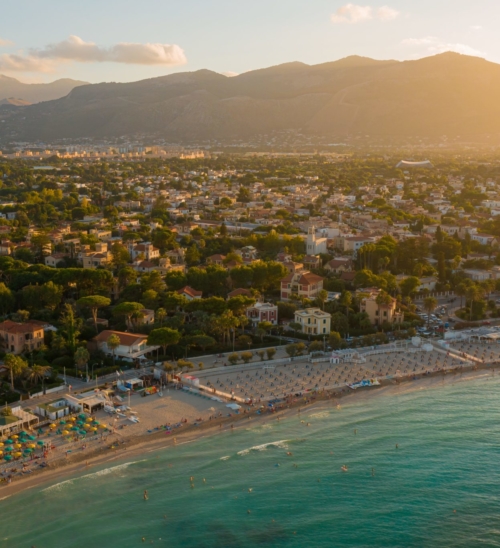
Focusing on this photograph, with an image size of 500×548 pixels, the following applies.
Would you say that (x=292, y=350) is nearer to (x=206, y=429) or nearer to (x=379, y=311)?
(x=379, y=311)

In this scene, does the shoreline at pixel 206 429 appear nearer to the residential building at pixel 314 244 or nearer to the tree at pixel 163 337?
the tree at pixel 163 337

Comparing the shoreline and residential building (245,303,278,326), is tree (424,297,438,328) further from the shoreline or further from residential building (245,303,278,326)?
residential building (245,303,278,326)

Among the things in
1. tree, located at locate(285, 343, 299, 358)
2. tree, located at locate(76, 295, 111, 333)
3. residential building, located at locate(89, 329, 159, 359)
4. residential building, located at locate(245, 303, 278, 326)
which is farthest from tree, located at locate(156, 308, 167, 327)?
tree, located at locate(285, 343, 299, 358)

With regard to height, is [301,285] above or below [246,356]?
above

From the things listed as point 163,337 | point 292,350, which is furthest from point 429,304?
point 163,337

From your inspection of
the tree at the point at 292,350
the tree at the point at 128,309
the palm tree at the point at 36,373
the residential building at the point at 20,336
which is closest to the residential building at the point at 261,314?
the tree at the point at 292,350
